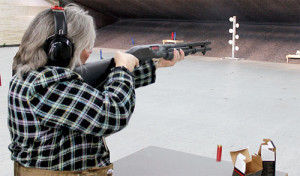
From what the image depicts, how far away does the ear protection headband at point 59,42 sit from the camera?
1.10m

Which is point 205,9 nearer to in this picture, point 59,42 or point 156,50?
point 156,50

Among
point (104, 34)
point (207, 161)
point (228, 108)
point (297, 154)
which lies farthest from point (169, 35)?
point (207, 161)

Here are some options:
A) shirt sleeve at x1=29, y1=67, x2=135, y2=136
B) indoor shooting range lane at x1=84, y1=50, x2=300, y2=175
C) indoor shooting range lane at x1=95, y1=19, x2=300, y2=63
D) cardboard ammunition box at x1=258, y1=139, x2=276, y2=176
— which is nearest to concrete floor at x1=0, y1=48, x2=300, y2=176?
indoor shooting range lane at x1=84, y1=50, x2=300, y2=175

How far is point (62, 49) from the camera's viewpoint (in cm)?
112

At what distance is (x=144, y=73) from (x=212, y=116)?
2910mm

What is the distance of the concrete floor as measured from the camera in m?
3.44

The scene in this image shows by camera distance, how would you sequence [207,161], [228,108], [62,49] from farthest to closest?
[228,108] < [207,161] < [62,49]

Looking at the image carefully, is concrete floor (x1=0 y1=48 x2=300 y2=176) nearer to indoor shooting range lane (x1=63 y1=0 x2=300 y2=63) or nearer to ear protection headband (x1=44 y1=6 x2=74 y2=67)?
ear protection headband (x1=44 y1=6 x2=74 y2=67)

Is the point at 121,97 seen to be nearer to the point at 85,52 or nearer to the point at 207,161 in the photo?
the point at 85,52

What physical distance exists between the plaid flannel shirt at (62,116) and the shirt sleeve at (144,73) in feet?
1.49

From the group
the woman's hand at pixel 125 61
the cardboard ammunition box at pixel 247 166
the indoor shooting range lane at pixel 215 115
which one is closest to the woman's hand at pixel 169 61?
the woman's hand at pixel 125 61

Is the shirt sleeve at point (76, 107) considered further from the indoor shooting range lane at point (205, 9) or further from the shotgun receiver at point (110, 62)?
the indoor shooting range lane at point (205, 9)

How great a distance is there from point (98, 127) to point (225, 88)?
5269 mm

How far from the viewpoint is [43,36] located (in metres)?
1.13
